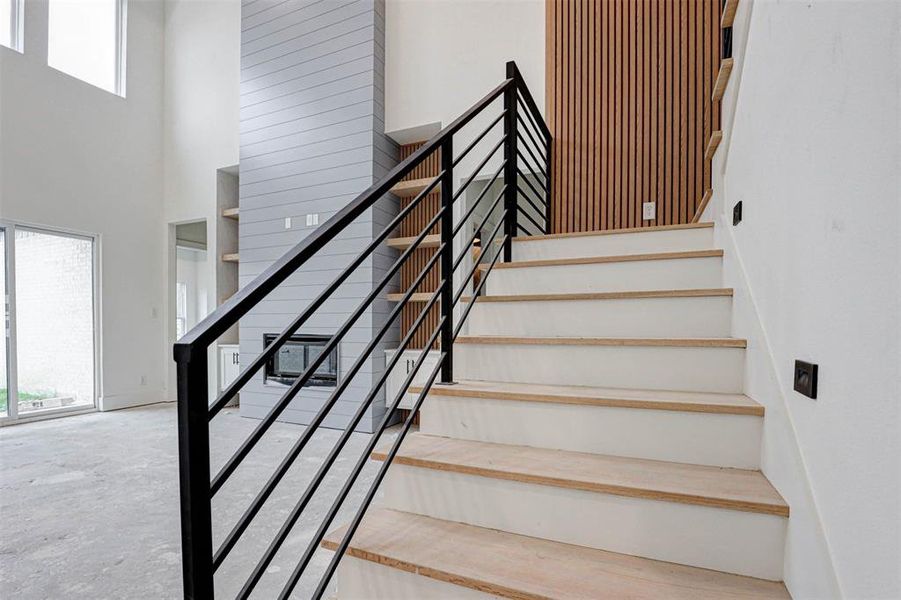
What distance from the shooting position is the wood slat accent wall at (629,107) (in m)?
3.51

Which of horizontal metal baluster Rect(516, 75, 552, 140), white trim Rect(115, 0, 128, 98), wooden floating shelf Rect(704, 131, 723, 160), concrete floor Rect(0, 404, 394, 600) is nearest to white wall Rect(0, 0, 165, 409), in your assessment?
white trim Rect(115, 0, 128, 98)

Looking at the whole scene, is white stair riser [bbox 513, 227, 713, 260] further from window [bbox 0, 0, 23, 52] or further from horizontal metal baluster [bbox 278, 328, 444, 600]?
window [bbox 0, 0, 23, 52]

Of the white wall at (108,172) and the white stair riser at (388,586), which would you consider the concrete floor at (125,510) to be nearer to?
the white stair riser at (388,586)

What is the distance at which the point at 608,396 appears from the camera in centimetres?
145

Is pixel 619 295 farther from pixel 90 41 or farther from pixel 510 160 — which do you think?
pixel 90 41

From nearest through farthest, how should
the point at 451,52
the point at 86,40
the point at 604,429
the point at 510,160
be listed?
the point at 604,429 < the point at 510,160 < the point at 451,52 < the point at 86,40

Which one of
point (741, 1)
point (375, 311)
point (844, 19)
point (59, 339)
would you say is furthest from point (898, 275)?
point (59, 339)

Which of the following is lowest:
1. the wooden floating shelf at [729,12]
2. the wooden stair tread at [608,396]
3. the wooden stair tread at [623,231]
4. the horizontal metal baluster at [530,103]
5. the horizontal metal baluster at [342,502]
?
the horizontal metal baluster at [342,502]

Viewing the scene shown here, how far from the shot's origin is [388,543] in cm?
126

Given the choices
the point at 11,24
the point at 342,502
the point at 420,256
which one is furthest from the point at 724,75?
the point at 11,24

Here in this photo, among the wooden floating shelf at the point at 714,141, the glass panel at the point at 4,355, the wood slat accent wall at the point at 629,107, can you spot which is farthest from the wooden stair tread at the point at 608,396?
the glass panel at the point at 4,355

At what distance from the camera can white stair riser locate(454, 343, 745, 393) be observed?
1.52m

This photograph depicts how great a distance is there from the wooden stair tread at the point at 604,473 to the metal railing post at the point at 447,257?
1.07 feet

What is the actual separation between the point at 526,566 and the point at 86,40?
7.70 meters
